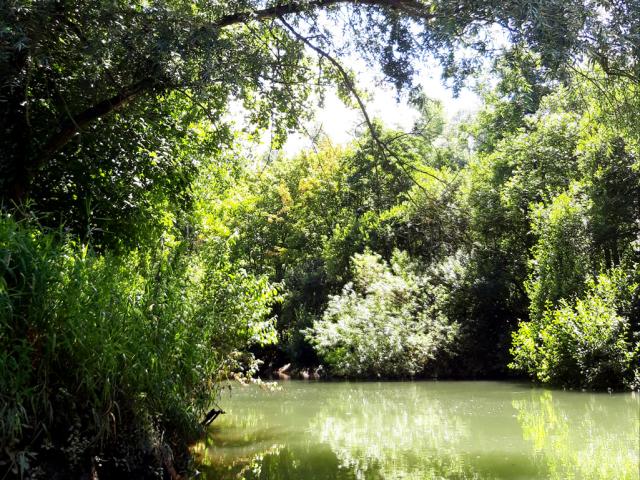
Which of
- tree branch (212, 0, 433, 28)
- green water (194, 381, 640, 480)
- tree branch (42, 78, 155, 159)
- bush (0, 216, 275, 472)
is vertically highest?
tree branch (212, 0, 433, 28)

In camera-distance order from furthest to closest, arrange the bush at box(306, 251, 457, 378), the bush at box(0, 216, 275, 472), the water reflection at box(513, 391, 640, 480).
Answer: the bush at box(306, 251, 457, 378) < the water reflection at box(513, 391, 640, 480) < the bush at box(0, 216, 275, 472)

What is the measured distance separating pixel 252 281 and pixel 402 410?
4.08 meters

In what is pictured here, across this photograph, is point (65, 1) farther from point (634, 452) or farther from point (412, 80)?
point (634, 452)

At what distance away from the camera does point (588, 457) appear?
659 centimetres

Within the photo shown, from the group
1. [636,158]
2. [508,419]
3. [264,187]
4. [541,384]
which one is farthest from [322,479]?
[264,187]

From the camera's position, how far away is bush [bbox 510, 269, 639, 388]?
1273 centimetres

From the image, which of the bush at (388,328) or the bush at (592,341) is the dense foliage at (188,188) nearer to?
the bush at (592,341)

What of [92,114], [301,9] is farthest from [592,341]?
[92,114]

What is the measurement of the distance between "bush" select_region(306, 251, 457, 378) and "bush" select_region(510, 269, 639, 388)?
13.6ft

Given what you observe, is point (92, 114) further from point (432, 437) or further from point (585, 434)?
point (585, 434)

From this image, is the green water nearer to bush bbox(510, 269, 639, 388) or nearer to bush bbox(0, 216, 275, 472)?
bush bbox(510, 269, 639, 388)

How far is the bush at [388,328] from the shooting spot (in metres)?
18.0

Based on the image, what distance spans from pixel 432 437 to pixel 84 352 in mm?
5195

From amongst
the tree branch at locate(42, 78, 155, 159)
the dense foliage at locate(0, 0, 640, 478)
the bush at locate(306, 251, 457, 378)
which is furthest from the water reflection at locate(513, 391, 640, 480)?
the bush at locate(306, 251, 457, 378)
